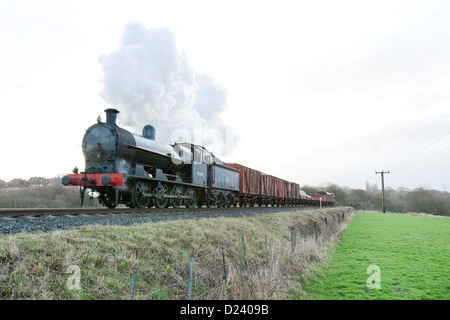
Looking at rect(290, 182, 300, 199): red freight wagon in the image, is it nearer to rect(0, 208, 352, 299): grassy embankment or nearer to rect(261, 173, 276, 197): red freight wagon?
rect(261, 173, 276, 197): red freight wagon

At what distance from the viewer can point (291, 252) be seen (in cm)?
777

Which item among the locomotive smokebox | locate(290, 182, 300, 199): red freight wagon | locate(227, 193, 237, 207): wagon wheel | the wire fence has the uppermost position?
the locomotive smokebox

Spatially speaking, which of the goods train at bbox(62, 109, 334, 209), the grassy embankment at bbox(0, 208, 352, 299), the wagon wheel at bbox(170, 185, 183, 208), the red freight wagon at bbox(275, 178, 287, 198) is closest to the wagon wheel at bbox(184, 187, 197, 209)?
the goods train at bbox(62, 109, 334, 209)

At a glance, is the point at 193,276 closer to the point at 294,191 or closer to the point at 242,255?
the point at 242,255

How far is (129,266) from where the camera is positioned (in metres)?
4.59

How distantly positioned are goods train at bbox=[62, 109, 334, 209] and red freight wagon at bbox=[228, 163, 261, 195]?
11.9 ft

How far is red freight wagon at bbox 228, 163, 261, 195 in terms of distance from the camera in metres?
24.4

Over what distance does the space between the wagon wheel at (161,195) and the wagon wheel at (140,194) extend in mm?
500

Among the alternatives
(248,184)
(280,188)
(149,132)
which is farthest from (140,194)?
(280,188)

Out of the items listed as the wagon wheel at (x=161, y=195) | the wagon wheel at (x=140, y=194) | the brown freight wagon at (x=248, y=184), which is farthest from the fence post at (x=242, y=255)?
the brown freight wagon at (x=248, y=184)

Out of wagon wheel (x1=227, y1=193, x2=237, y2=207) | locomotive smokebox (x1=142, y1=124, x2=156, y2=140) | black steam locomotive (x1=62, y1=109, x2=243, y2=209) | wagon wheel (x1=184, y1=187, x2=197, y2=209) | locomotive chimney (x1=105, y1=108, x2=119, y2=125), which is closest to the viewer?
black steam locomotive (x1=62, y1=109, x2=243, y2=209)

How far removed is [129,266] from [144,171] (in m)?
8.89

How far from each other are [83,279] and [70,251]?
2.14ft
